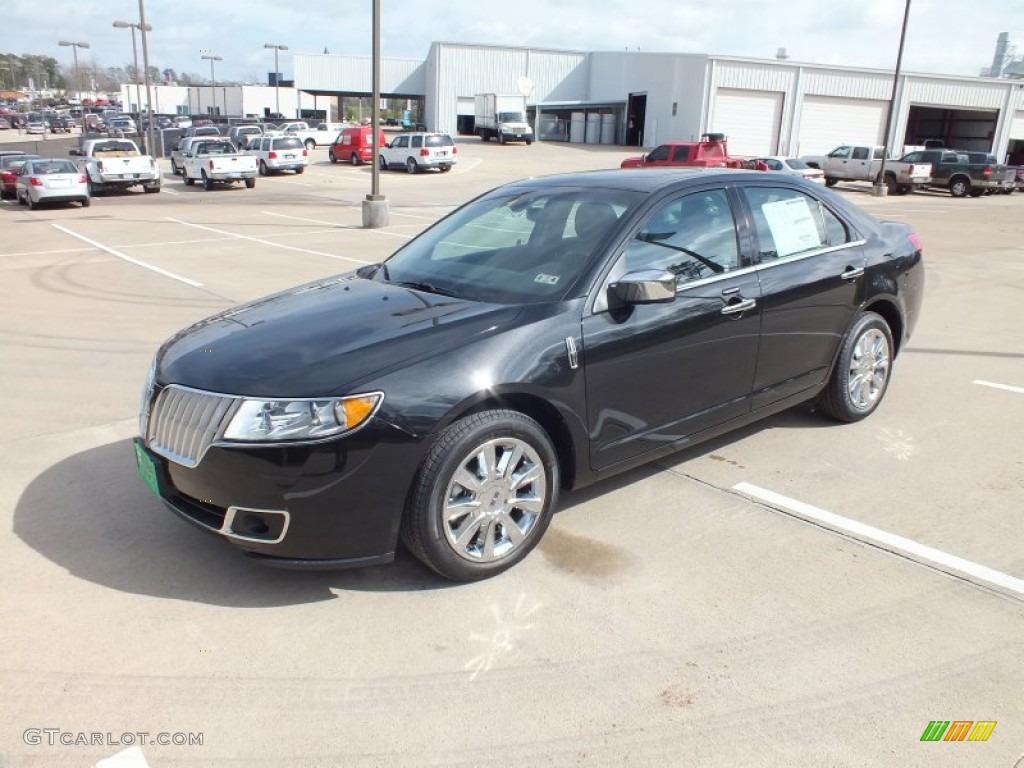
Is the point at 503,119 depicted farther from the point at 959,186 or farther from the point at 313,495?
the point at 313,495

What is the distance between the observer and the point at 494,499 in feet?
11.6

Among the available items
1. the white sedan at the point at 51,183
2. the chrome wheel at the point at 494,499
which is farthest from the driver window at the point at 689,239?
the white sedan at the point at 51,183

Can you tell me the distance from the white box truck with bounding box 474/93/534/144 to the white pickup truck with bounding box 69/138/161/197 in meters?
29.2

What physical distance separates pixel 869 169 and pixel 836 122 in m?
17.8

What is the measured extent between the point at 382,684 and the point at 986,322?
840cm

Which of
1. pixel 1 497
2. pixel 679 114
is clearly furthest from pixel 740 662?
pixel 679 114

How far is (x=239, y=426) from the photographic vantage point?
3.23 m

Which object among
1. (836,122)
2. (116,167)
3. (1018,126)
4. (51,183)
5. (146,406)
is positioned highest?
(1018,126)

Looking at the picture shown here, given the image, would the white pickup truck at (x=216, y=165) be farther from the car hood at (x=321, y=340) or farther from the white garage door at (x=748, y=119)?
the car hood at (x=321, y=340)

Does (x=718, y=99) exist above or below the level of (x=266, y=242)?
above

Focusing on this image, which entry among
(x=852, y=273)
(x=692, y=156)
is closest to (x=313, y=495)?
(x=852, y=273)

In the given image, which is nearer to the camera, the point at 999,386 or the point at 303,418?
the point at 303,418

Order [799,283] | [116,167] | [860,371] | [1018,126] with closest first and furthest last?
1. [799,283]
2. [860,371]
3. [116,167]
4. [1018,126]

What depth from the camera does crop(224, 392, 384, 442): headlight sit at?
10.5 ft
